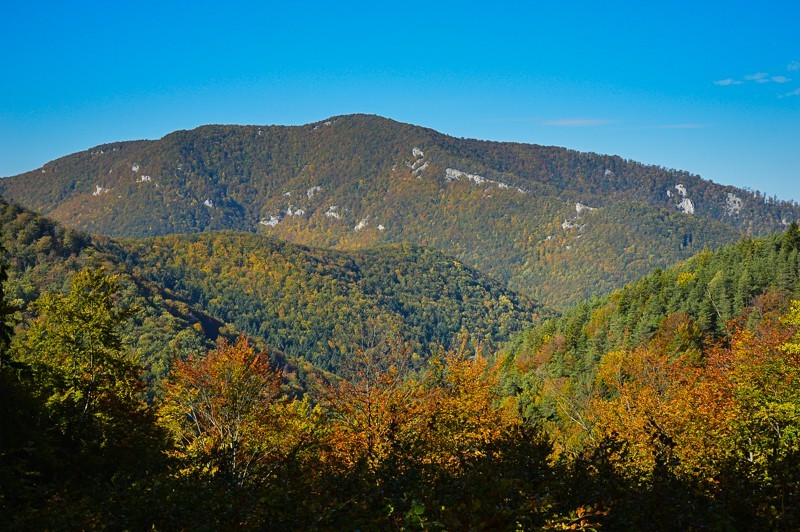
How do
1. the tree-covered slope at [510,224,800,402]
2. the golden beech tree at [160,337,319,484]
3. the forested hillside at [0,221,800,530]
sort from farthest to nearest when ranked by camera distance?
the tree-covered slope at [510,224,800,402], the golden beech tree at [160,337,319,484], the forested hillside at [0,221,800,530]

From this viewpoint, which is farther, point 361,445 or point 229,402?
point 229,402

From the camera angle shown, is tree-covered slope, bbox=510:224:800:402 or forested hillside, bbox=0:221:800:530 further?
tree-covered slope, bbox=510:224:800:402

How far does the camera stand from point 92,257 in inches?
5876

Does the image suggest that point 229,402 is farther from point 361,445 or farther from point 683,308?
point 683,308

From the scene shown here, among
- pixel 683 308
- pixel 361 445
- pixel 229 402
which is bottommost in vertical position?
pixel 683 308

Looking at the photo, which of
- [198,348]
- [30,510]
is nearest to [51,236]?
[198,348]

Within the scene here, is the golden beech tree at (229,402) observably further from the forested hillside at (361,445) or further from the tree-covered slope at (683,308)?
the tree-covered slope at (683,308)

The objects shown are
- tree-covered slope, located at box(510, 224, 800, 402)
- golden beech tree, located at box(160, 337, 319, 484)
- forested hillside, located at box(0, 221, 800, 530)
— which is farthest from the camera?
tree-covered slope, located at box(510, 224, 800, 402)

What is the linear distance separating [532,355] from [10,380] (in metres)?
104

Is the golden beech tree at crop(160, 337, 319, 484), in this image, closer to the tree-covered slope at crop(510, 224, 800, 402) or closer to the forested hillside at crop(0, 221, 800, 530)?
the forested hillside at crop(0, 221, 800, 530)

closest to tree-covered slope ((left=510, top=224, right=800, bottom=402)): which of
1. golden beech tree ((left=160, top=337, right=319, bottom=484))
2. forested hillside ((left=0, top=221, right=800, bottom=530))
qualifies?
forested hillside ((left=0, top=221, right=800, bottom=530))

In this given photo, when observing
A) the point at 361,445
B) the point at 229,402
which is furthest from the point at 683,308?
the point at 361,445

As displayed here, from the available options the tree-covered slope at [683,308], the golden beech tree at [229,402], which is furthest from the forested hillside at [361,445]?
the tree-covered slope at [683,308]

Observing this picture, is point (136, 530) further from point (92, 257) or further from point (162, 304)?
point (92, 257)
